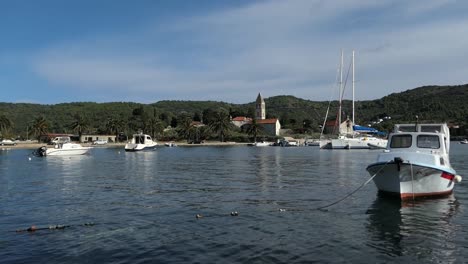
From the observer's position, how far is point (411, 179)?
22.9m

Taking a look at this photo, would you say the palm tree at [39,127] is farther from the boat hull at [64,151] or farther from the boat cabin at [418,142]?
the boat cabin at [418,142]

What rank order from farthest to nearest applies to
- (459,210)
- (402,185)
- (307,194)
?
(307,194) < (402,185) < (459,210)

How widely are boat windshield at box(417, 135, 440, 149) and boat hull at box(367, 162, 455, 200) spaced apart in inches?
71.7

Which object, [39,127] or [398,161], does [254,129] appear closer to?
[39,127]

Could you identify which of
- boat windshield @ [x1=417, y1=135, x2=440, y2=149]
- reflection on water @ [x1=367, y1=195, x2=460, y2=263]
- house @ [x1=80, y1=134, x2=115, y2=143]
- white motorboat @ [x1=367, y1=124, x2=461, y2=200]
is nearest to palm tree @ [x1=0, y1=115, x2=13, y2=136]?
house @ [x1=80, y1=134, x2=115, y2=143]

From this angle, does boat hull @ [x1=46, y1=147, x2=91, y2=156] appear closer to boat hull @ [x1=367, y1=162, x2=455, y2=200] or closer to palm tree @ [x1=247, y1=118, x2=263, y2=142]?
boat hull @ [x1=367, y1=162, x2=455, y2=200]

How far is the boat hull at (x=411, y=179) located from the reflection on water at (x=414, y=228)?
51cm

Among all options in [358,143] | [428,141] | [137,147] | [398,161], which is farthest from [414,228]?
[358,143]

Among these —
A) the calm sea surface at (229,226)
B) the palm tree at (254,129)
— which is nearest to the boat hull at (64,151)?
the calm sea surface at (229,226)

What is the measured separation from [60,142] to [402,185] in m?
72.2

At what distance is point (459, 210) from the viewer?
21375mm

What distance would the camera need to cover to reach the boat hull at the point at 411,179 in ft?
74.5

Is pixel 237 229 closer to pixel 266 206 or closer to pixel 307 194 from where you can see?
pixel 266 206

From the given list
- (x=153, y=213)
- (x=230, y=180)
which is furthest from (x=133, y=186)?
(x=153, y=213)
